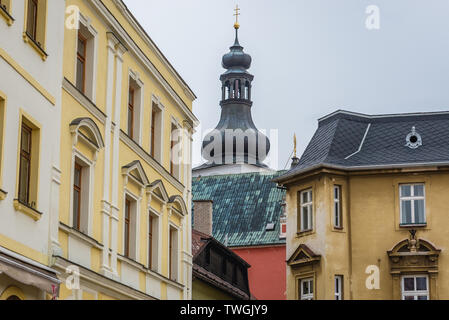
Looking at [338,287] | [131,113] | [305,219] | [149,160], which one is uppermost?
[305,219]

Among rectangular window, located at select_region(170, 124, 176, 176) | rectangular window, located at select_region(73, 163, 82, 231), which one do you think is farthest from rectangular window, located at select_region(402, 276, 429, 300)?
rectangular window, located at select_region(73, 163, 82, 231)

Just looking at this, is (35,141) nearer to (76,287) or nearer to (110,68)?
(76,287)

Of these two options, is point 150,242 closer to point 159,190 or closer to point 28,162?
point 159,190

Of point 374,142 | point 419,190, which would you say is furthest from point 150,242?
point 374,142

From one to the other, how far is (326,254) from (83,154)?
18722 mm

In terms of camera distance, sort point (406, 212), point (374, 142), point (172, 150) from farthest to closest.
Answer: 1. point (374, 142)
2. point (406, 212)
3. point (172, 150)

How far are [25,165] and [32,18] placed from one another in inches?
119

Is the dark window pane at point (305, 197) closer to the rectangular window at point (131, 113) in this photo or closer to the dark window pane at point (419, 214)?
the dark window pane at point (419, 214)

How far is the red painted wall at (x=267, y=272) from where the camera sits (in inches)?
2425

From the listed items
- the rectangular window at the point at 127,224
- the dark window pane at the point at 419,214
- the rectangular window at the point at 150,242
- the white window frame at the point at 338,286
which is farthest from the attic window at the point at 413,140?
the rectangular window at the point at 127,224

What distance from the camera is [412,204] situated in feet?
137

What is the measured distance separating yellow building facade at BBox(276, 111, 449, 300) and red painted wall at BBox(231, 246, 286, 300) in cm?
1811

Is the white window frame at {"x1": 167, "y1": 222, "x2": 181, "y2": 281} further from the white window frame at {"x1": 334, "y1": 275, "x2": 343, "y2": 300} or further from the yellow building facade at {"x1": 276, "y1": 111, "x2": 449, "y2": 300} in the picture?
the white window frame at {"x1": 334, "y1": 275, "x2": 343, "y2": 300}

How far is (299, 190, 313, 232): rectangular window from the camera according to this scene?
4294 centimetres
